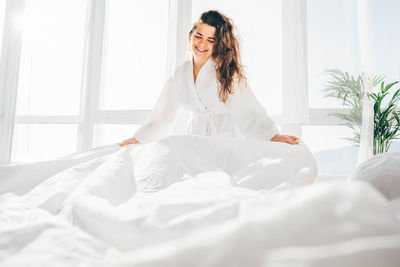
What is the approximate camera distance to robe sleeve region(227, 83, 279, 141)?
1.44 metres

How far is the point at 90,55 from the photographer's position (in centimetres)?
284

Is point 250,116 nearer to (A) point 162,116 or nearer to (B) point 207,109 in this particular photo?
(B) point 207,109

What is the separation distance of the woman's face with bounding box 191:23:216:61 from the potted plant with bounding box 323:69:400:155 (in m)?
0.98

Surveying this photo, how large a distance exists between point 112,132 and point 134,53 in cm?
Answer: 84

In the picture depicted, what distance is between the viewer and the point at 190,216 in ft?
1.45

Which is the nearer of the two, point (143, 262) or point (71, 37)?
point (143, 262)

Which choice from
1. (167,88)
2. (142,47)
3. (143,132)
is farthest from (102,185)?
(142,47)

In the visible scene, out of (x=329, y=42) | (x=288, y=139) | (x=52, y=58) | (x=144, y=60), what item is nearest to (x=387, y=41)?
(x=329, y=42)

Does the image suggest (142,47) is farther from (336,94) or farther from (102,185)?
(102,185)

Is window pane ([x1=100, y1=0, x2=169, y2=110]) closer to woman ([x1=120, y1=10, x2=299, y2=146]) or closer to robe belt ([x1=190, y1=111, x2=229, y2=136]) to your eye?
woman ([x1=120, y1=10, x2=299, y2=146])

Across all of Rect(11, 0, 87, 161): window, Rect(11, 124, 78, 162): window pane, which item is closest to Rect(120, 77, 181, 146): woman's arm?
Rect(11, 0, 87, 161): window

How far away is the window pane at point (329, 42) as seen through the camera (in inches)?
78.4

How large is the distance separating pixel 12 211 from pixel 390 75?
7.74 feet

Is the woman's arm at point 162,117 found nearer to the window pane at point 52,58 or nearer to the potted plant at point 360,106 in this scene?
the potted plant at point 360,106
